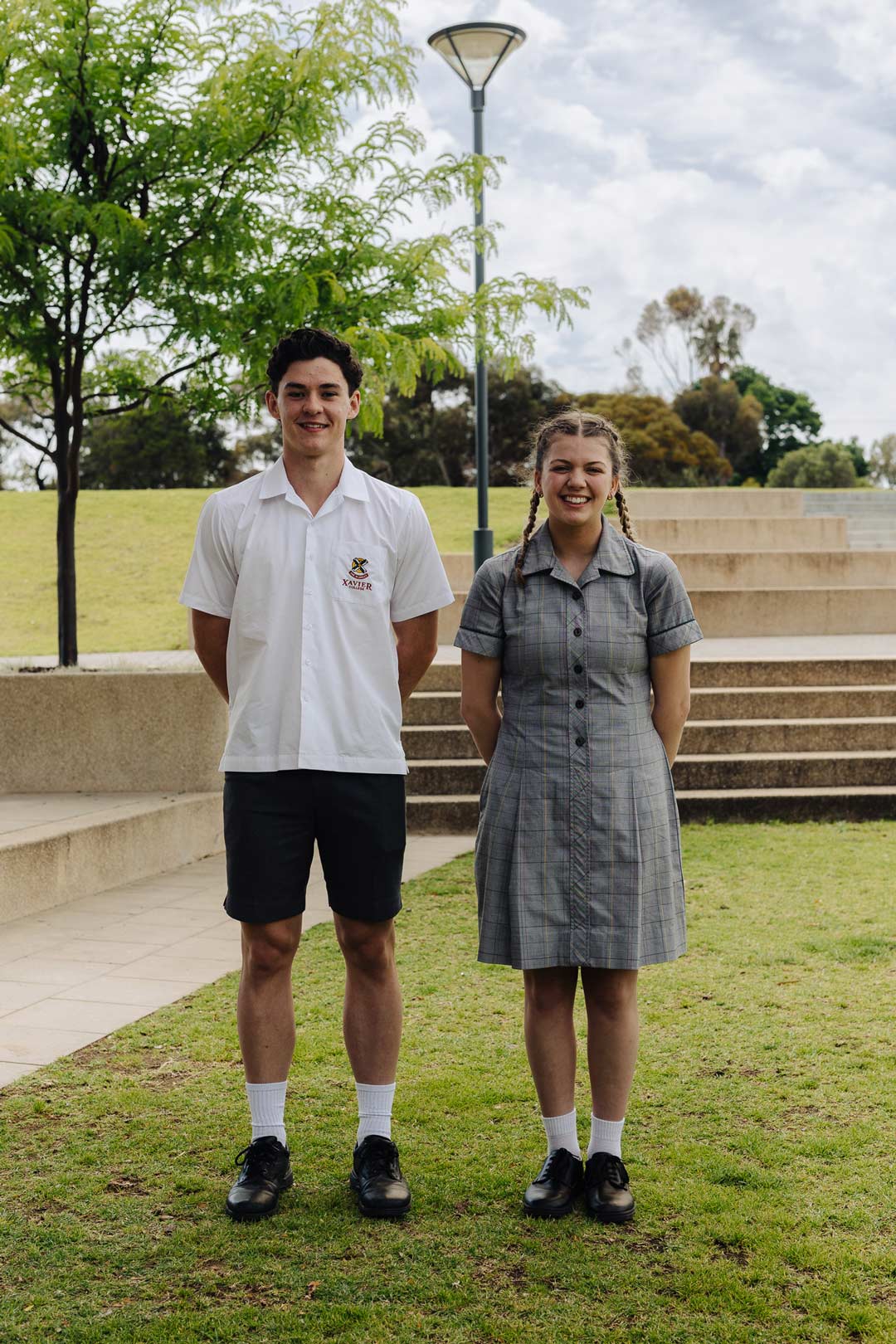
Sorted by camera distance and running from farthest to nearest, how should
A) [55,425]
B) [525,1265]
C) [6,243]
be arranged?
1. [55,425]
2. [6,243]
3. [525,1265]

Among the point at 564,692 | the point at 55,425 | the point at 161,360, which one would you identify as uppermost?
the point at 161,360

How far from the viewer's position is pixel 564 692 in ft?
9.93

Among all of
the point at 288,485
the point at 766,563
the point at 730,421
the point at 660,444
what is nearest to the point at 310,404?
the point at 288,485

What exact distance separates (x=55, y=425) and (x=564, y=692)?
19.8 feet

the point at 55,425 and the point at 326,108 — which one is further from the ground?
the point at 326,108

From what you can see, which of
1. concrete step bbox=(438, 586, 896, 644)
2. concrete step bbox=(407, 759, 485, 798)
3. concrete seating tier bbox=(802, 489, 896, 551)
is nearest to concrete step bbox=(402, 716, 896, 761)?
concrete step bbox=(407, 759, 485, 798)

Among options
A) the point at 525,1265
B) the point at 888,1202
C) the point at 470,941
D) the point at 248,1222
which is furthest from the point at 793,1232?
the point at 470,941

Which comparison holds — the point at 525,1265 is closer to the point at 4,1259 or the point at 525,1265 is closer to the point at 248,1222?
the point at 248,1222

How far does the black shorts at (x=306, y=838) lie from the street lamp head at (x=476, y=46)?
10.5 metres

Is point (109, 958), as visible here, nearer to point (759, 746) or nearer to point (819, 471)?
point (759, 746)

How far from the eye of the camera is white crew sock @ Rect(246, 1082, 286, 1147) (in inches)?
126

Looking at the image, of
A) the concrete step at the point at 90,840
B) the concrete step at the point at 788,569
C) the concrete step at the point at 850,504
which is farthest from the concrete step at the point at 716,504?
the concrete step at the point at 90,840

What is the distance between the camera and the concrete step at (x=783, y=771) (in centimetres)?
863

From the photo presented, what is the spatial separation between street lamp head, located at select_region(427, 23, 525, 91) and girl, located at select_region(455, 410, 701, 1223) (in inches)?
392
